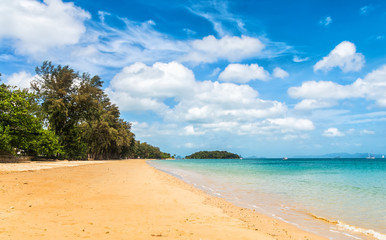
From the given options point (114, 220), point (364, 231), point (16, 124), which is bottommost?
point (364, 231)

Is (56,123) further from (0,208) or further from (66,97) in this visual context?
(0,208)

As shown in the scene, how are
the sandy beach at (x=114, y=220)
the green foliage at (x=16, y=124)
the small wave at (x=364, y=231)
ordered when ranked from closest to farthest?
the sandy beach at (x=114, y=220) → the small wave at (x=364, y=231) → the green foliage at (x=16, y=124)

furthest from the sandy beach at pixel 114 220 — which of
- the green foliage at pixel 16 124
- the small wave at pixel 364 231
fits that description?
the green foliage at pixel 16 124

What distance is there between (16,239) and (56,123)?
149 feet

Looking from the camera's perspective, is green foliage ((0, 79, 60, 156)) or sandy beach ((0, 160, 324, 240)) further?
green foliage ((0, 79, 60, 156))

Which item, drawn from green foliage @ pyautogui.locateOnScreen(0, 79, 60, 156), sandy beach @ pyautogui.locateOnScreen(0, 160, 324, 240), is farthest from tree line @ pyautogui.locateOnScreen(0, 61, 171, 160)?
sandy beach @ pyautogui.locateOnScreen(0, 160, 324, 240)

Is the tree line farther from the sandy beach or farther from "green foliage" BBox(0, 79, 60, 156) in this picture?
Result: the sandy beach

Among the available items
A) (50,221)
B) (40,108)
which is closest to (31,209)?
(50,221)

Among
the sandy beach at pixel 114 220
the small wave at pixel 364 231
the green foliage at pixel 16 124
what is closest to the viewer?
the sandy beach at pixel 114 220

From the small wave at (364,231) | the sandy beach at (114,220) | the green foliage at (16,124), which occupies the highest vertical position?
the green foliage at (16,124)

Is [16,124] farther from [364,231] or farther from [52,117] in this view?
[364,231]

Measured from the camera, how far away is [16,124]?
27.1 m

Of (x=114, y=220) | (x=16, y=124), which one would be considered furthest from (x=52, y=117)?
(x=114, y=220)

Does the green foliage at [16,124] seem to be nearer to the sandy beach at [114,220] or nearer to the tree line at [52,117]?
the tree line at [52,117]
